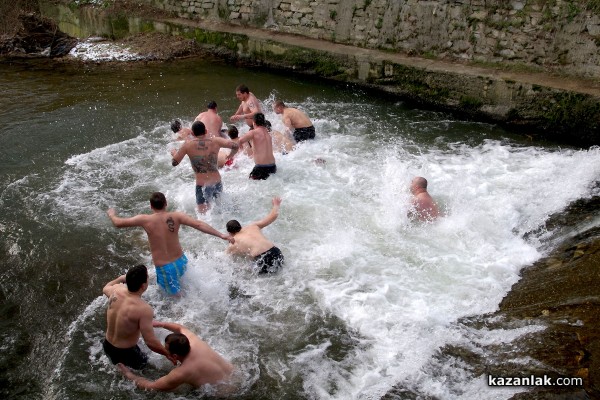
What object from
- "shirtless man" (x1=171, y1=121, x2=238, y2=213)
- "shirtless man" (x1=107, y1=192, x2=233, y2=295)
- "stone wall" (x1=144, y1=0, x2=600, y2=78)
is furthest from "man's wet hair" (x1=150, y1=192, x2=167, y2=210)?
"stone wall" (x1=144, y1=0, x2=600, y2=78)

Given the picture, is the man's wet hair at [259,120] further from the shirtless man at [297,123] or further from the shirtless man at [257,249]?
the shirtless man at [257,249]

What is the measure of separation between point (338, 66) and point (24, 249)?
27.9 ft

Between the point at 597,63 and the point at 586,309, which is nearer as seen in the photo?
the point at 586,309

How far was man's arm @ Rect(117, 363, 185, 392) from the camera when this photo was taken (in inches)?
176

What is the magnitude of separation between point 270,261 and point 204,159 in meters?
1.96

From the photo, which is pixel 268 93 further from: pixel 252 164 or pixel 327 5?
pixel 252 164

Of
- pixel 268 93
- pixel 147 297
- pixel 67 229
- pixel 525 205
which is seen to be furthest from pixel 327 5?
pixel 147 297

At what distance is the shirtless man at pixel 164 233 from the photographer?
219 inches

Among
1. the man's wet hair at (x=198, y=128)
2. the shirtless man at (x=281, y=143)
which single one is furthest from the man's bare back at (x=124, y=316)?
the shirtless man at (x=281, y=143)

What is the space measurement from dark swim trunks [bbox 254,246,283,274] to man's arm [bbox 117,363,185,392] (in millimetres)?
1935

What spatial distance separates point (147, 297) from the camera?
6.05 m

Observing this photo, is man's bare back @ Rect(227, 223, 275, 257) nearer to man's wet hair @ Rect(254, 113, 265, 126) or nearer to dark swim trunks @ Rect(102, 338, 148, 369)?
dark swim trunks @ Rect(102, 338, 148, 369)

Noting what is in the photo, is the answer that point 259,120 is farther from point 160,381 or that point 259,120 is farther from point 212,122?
point 160,381

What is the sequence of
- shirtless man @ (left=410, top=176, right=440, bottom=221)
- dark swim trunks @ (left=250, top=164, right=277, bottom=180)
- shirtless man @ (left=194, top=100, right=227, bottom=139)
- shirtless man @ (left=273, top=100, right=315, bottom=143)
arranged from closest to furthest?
shirtless man @ (left=410, top=176, right=440, bottom=221) → dark swim trunks @ (left=250, top=164, right=277, bottom=180) → shirtless man @ (left=194, top=100, right=227, bottom=139) → shirtless man @ (left=273, top=100, right=315, bottom=143)
